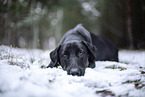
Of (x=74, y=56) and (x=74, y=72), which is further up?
(x=74, y=56)

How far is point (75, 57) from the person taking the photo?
3.10 m

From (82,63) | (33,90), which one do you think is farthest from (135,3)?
(33,90)

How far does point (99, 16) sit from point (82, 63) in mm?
15410

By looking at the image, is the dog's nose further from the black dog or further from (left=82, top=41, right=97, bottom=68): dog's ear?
(left=82, top=41, right=97, bottom=68): dog's ear

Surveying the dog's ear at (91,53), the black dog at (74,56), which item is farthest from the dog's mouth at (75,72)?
the dog's ear at (91,53)

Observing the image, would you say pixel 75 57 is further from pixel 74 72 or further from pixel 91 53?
pixel 91 53

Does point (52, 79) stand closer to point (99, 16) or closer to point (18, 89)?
point (18, 89)

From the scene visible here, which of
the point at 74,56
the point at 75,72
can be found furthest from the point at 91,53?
the point at 75,72

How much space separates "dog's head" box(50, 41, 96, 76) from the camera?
2.76 metres

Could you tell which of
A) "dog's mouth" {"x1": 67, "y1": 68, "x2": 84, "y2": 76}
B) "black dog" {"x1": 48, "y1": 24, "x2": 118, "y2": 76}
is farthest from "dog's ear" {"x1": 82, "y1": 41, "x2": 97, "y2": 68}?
"dog's mouth" {"x1": 67, "y1": 68, "x2": 84, "y2": 76}

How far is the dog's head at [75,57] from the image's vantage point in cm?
276

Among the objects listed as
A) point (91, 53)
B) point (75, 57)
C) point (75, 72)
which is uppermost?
point (91, 53)

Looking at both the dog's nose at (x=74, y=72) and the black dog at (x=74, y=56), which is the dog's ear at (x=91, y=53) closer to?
the black dog at (x=74, y=56)

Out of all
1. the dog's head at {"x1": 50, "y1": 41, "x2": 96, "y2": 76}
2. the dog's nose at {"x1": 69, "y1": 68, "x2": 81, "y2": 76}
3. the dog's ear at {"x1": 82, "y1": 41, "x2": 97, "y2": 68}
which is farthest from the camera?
the dog's ear at {"x1": 82, "y1": 41, "x2": 97, "y2": 68}
